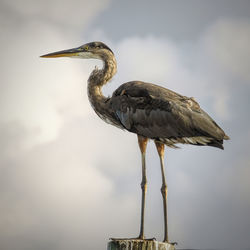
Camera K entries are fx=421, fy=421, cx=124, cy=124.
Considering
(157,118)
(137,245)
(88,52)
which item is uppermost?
(88,52)

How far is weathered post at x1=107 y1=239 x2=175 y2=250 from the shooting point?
243 inches

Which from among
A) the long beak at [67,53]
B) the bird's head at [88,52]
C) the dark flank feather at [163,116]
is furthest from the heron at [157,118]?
the long beak at [67,53]

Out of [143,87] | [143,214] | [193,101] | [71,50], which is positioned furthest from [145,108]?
[71,50]

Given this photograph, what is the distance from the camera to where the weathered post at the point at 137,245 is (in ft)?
20.3

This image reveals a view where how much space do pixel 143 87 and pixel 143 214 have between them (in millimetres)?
2533

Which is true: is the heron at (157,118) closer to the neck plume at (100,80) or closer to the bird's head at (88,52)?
the neck plume at (100,80)

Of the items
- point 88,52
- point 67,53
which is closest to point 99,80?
point 88,52

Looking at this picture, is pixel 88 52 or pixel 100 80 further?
Result: pixel 88 52

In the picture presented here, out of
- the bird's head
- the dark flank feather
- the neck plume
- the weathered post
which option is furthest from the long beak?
the weathered post

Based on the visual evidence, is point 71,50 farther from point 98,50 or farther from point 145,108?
point 145,108

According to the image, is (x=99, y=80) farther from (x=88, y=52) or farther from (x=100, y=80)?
(x=88, y=52)

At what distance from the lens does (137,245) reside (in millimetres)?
6207

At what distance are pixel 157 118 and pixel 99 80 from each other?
1.96m

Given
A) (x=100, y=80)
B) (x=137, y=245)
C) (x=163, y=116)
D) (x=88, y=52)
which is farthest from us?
(x=88, y=52)
